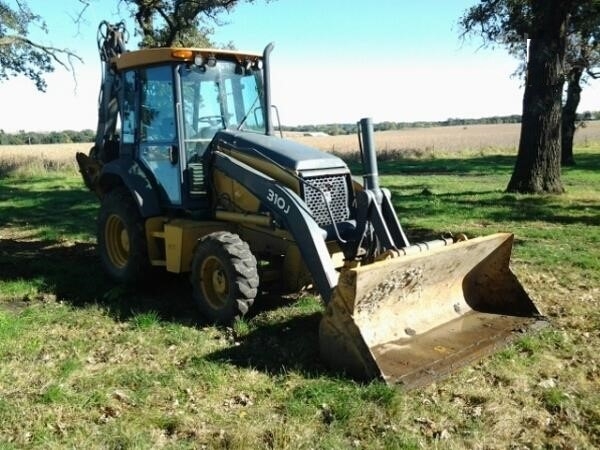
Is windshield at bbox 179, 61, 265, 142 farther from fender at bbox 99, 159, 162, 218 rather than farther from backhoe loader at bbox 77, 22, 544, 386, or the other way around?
fender at bbox 99, 159, 162, 218

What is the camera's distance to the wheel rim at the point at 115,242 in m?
7.64

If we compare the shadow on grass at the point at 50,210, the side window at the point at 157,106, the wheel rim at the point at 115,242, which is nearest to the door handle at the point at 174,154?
the side window at the point at 157,106

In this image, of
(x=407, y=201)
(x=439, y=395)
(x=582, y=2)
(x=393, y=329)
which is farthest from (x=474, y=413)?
(x=582, y=2)

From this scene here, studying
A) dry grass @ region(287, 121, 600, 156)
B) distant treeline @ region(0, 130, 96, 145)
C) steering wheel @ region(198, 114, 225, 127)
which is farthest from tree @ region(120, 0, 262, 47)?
distant treeline @ region(0, 130, 96, 145)

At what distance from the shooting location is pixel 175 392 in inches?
178

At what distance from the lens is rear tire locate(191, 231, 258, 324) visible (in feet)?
18.4

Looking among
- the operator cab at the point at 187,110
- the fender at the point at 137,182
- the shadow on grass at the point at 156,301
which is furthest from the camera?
the fender at the point at 137,182

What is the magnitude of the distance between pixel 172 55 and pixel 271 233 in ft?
7.19

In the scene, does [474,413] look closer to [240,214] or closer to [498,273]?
[498,273]

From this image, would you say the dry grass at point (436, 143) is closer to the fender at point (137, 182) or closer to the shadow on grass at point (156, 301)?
the shadow on grass at point (156, 301)

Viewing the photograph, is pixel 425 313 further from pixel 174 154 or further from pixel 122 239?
pixel 122 239

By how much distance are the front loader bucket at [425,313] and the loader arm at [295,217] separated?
16.1 inches

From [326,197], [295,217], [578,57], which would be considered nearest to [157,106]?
[326,197]

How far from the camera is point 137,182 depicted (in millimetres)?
7164
